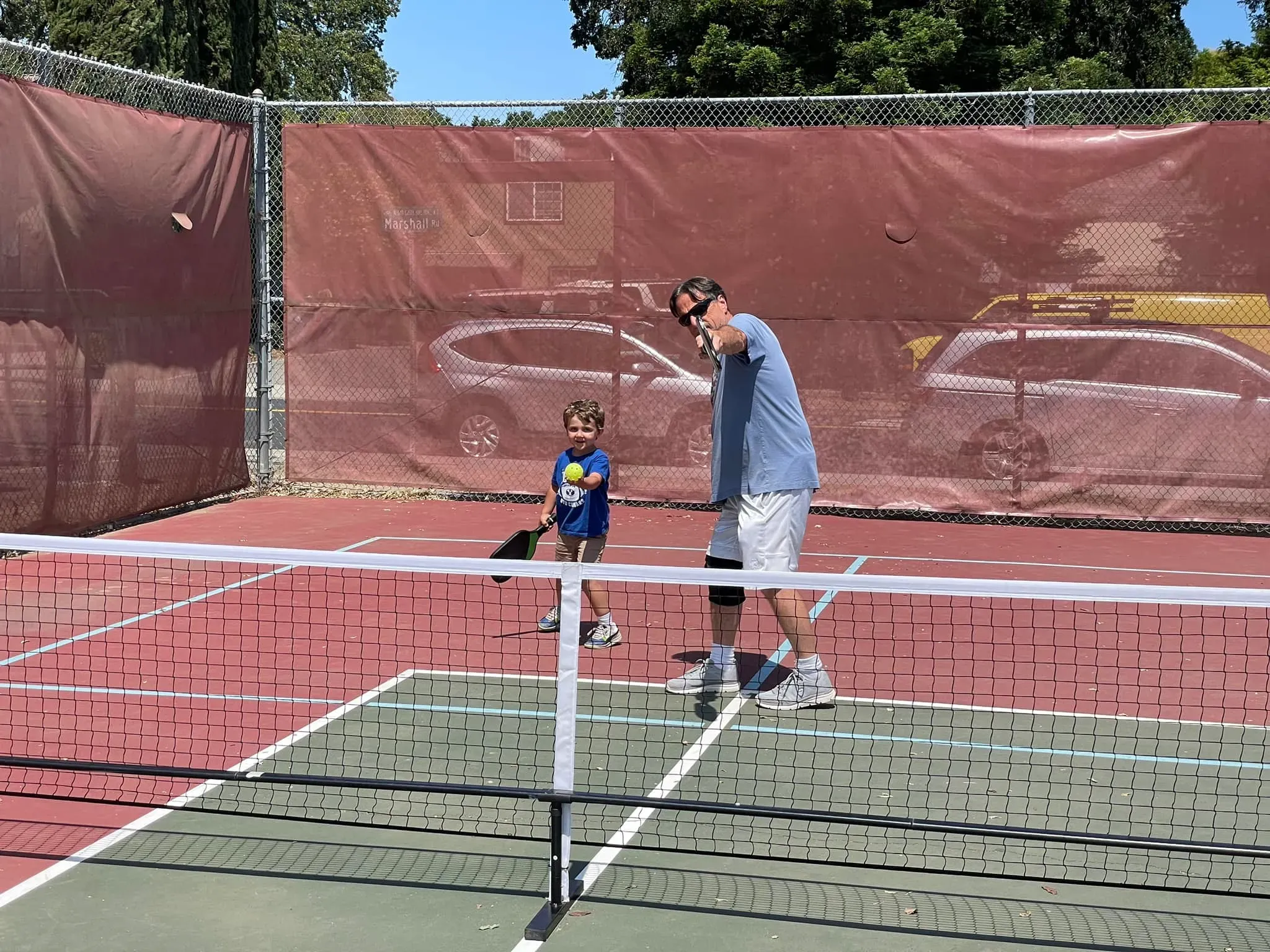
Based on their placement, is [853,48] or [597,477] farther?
[853,48]

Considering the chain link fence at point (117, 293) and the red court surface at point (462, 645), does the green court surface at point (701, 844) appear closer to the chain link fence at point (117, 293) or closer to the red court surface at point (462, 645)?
the red court surface at point (462, 645)

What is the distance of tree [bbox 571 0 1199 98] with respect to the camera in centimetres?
2645

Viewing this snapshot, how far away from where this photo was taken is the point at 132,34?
70.9 feet

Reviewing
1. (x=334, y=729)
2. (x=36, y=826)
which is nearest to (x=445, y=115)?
(x=334, y=729)

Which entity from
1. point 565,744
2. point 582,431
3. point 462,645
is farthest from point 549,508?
point 565,744

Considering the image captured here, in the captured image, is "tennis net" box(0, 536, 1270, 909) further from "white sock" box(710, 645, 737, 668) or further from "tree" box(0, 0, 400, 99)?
"tree" box(0, 0, 400, 99)

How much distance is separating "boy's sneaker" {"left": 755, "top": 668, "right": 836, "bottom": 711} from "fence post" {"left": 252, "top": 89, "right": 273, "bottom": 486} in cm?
768

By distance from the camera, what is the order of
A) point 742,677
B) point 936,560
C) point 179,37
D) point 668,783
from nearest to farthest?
point 668,783 → point 742,677 → point 936,560 → point 179,37

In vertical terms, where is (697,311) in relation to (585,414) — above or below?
above

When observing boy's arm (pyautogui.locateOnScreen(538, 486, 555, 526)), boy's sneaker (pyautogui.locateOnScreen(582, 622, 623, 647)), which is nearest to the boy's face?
boy's arm (pyautogui.locateOnScreen(538, 486, 555, 526))

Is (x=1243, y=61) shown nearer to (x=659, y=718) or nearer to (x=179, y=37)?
(x=179, y=37)

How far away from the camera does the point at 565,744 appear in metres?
4.36

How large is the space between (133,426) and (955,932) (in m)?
8.44

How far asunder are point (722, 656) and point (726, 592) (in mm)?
287
